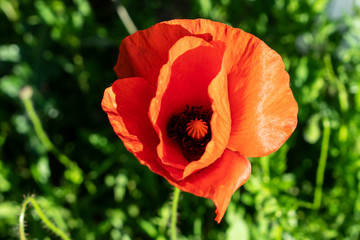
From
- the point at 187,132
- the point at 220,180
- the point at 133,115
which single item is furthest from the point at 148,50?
the point at 220,180

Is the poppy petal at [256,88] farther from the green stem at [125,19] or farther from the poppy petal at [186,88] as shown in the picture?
the green stem at [125,19]

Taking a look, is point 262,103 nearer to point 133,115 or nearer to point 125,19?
point 133,115

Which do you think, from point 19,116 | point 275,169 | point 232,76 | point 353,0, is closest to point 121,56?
point 232,76

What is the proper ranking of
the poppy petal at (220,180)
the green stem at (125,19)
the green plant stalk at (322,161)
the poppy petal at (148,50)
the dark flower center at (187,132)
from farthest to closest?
the green stem at (125,19) → the green plant stalk at (322,161) → the dark flower center at (187,132) → the poppy petal at (148,50) → the poppy petal at (220,180)

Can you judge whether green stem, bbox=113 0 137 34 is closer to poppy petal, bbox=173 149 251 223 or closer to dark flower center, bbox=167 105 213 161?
dark flower center, bbox=167 105 213 161

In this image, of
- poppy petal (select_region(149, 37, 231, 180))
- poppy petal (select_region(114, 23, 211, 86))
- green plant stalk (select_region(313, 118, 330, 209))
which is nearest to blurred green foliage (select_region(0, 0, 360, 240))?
green plant stalk (select_region(313, 118, 330, 209))

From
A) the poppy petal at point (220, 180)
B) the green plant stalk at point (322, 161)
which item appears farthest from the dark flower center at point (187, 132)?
the green plant stalk at point (322, 161)

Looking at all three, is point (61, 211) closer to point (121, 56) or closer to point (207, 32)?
point (121, 56)
